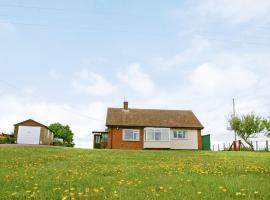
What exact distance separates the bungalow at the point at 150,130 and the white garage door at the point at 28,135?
15.9m

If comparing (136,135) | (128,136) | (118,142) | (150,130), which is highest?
(150,130)

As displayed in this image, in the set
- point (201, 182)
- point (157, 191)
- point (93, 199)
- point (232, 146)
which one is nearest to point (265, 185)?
point (201, 182)

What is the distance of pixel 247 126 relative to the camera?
5194cm

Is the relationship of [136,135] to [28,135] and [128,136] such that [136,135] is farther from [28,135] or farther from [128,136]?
[28,135]

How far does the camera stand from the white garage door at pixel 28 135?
54.4 meters

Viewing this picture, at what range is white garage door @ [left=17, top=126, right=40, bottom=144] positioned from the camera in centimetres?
5438

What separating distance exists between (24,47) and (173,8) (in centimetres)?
1151

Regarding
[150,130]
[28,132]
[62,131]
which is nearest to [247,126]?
[150,130]

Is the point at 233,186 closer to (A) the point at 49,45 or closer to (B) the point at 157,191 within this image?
(B) the point at 157,191

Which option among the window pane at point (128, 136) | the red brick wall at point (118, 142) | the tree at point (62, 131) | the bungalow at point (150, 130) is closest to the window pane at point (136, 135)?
the bungalow at point (150, 130)

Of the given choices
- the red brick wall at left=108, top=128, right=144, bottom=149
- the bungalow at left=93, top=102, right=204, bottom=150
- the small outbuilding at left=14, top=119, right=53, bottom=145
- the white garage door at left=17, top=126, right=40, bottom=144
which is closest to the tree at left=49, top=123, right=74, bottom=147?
the small outbuilding at left=14, top=119, right=53, bottom=145

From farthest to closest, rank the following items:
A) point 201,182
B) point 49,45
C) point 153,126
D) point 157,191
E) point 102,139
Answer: point 102,139
point 153,126
point 49,45
point 201,182
point 157,191

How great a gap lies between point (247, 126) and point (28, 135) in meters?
35.1

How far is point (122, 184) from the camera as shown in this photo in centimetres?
855
